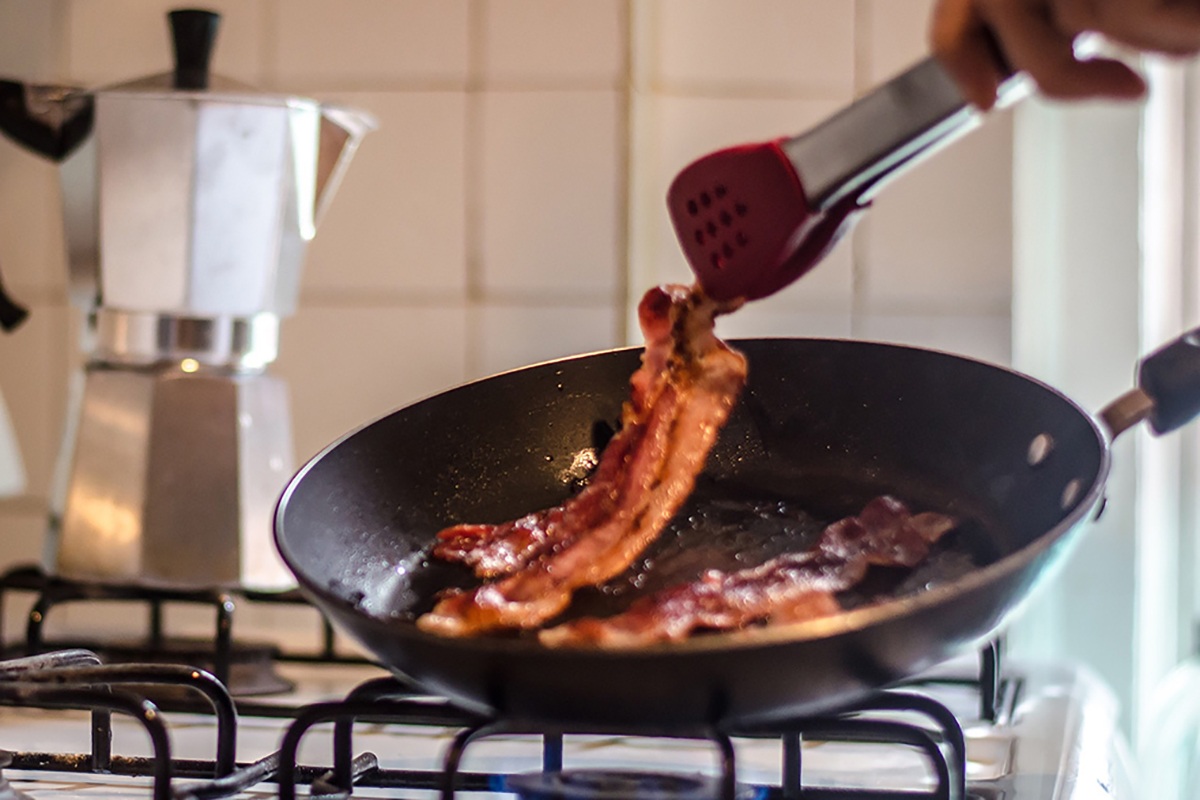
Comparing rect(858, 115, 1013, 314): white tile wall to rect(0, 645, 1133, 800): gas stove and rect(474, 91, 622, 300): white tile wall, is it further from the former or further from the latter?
rect(0, 645, 1133, 800): gas stove

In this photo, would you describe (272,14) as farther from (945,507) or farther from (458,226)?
(945,507)

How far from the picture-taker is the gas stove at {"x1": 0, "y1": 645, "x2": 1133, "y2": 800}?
0.43 meters

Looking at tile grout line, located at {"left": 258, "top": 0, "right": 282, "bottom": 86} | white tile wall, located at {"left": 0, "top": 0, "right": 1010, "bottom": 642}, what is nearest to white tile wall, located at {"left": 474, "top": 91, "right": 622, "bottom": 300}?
white tile wall, located at {"left": 0, "top": 0, "right": 1010, "bottom": 642}

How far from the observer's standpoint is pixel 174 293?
0.76 m

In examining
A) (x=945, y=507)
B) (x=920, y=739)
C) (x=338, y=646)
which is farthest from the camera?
(x=338, y=646)

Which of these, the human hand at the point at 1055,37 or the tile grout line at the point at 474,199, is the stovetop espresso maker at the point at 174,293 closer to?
the tile grout line at the point at 474,199

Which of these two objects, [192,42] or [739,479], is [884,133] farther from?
[192,42]

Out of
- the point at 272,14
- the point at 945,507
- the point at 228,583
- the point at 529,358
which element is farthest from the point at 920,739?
the point at 272,14

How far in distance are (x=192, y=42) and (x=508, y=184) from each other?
296 millimetres

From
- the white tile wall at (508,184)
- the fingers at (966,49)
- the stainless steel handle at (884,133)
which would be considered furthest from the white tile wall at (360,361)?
the fingers at (966,49)

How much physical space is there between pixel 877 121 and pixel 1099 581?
0.68 m

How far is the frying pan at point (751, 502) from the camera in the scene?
0.38m

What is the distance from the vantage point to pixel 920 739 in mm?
435

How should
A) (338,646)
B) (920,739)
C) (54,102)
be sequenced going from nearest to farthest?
1. (920,739)
2. (54,102)
3. (338,646)
